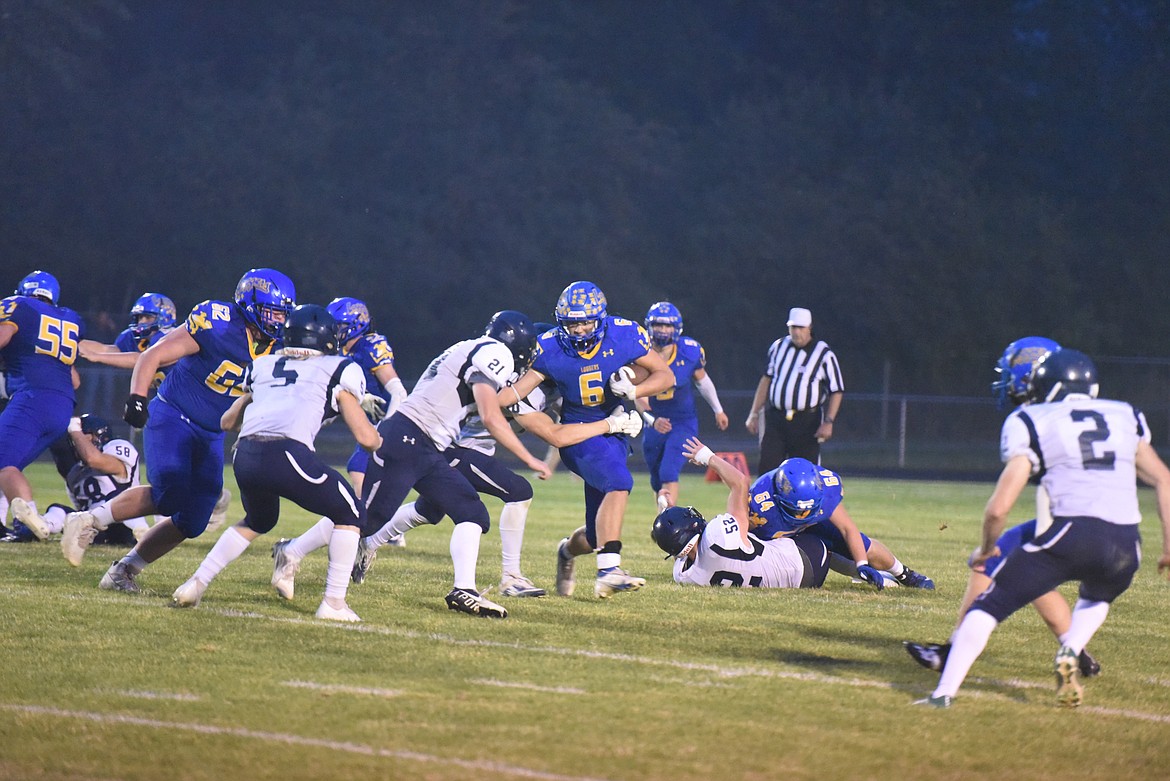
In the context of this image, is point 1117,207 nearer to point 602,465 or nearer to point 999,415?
point 999,415

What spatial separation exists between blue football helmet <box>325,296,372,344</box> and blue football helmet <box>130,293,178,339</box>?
1.64 m

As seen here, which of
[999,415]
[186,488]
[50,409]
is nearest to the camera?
[186,488]

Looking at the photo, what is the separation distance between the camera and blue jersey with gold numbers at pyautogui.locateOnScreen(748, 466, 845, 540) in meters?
7.55

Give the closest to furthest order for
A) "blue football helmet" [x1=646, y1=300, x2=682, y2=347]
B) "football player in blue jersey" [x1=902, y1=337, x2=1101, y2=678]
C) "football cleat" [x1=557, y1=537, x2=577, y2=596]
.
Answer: "football player in blue jersey" [x1=902, y1=337, x2=1101, y2=678]
"football cleat" [x1=557, y1=537, x2=577, y2=596]
"blue football helmet" [x1=646, y1=300, x2=682, y2=347]

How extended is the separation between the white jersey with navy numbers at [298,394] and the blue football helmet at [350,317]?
89.3 inches

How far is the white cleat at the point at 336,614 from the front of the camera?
641 cm

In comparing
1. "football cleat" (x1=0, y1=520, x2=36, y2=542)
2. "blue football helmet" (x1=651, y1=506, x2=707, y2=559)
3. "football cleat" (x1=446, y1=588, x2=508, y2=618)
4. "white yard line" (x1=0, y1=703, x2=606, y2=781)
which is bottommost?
"white yard line" (x1=0, y1=703, x2=606, y2=781)

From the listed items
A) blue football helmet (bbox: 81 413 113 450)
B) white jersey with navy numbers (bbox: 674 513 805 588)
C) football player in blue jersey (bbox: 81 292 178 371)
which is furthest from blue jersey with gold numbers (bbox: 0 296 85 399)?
white jersey with navy numbers (bbox: 674 513 805 588)

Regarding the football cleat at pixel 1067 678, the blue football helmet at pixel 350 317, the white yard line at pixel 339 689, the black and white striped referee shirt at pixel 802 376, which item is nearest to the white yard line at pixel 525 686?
the white yard line at pixel 339 689

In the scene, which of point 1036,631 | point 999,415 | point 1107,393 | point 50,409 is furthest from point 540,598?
point 1107,393

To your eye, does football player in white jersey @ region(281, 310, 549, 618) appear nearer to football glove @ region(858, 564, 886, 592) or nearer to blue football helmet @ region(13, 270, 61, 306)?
football glove @ region(858, 564, 886, 592)

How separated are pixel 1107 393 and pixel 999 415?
2.45 m

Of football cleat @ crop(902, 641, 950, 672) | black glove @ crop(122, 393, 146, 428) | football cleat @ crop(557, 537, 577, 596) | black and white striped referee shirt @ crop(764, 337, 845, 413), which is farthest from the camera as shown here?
black and white striped referee shirt @ crop(764, 337, 845, 413)

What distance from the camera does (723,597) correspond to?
24.4 feet
